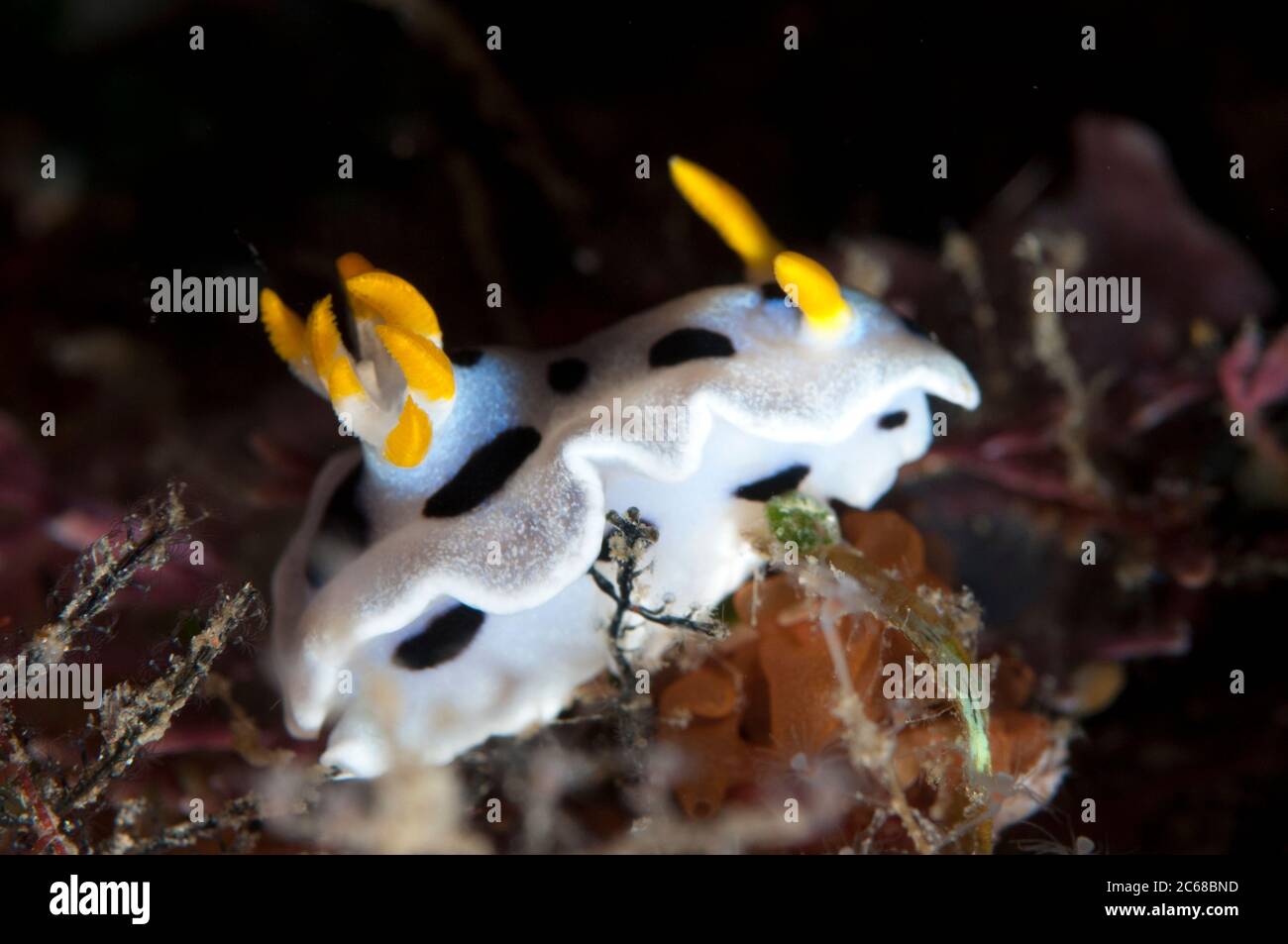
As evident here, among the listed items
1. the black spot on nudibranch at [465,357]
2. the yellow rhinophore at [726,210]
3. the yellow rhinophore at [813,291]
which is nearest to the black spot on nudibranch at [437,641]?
the black spot on nudibranch at [465,357]

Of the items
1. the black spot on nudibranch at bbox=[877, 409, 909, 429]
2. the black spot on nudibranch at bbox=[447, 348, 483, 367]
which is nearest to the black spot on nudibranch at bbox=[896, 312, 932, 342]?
the black spot on nudibranch at bbox=[877, 409, 909, 429]

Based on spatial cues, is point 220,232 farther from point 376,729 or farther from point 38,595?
point 376,729

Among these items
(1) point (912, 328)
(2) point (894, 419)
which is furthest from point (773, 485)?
(1) point (912, 328)

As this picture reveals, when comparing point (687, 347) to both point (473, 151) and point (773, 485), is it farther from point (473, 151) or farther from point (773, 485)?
point (473, 151)

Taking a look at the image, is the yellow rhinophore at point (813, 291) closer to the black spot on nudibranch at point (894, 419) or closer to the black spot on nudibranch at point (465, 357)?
the black spot on nudibranch at point (894, 419)

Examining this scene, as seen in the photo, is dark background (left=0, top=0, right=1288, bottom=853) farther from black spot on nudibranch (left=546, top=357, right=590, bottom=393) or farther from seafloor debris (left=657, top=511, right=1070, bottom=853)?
seafloor debris (left=657, top=511, right=1070, bottom=853)
